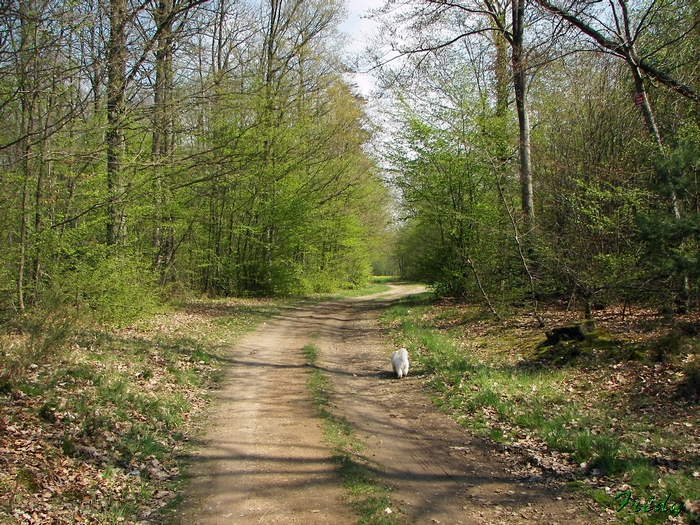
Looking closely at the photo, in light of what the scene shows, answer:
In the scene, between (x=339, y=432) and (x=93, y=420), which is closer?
(x=93, y=420)

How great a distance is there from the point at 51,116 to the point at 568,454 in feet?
34.8

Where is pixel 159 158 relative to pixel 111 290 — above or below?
above

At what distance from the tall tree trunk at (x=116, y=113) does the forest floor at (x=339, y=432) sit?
296 cm

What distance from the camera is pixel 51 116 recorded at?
9.85m

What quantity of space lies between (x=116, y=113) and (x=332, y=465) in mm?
8745

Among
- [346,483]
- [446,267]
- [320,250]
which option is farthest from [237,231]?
[346,483]

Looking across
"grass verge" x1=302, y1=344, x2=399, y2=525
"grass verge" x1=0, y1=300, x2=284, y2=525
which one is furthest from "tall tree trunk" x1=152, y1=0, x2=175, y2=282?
"grass verge" x1=302, y1=344, x2=399, y2=525

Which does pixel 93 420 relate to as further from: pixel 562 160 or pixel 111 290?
pixel 562 160

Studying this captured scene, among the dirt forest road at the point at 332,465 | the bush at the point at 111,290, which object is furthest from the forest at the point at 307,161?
the dirt forest road at the point at 332,465

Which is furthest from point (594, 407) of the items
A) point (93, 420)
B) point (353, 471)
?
point (93, 420)

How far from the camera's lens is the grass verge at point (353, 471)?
4.50 meters

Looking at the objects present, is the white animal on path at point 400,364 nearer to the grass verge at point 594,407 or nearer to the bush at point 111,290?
the grass verge at point 594,407

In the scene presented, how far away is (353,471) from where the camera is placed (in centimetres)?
539

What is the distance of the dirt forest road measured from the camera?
4.56 metres
